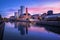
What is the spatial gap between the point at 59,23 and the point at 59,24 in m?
0.32

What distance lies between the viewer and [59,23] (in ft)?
130

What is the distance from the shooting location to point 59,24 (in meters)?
39.7

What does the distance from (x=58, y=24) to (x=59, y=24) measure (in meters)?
0.76

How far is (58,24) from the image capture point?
40.5m

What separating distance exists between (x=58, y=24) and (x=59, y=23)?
89 cm
